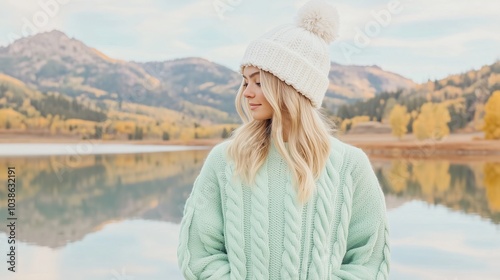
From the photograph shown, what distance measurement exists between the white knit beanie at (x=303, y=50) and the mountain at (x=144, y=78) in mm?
10653

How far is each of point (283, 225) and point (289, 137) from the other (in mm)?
247

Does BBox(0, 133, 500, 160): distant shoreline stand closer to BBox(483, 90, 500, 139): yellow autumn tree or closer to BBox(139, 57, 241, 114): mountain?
BBox(483, 90, 500, 139): yellow autumn tree

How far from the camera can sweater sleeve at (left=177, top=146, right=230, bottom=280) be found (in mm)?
1732

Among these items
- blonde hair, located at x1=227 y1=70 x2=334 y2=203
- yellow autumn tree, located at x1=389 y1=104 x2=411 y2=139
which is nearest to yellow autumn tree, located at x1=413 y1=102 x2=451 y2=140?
yellow autumn tree, located at x1=389 y1=104 x2=411 y2=139

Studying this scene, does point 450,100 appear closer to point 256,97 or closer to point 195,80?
point 195,80

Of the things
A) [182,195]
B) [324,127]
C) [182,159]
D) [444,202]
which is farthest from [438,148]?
[324,127]

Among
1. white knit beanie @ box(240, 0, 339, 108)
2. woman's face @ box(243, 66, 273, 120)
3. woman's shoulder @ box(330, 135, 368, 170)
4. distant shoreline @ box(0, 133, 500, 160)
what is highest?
white knit beanie @ box(240, 0, 339, 108)

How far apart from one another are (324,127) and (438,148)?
11.7 metres

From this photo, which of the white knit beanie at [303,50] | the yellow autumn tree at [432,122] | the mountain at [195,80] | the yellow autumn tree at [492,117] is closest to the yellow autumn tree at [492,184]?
the yellow autumn tree at [492,117]

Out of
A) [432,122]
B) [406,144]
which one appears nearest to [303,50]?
[406,144]

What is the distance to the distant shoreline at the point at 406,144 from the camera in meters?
11.8

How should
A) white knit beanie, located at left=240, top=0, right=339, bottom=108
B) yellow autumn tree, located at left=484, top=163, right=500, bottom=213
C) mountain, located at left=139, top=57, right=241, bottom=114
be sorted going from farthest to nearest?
mountain, located at left=139, top=57, right=241, bottom=114 → yellow autumn tree, located at left=484, top=163, right=500, bottom=213 → white knit beanie, located at left=240, top=0, right=339, bottom=108

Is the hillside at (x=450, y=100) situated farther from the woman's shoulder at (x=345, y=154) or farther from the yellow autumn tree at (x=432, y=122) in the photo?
the woman's shoulder at (x=345, y=154)

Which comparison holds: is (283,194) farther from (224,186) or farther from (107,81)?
(107,81)
